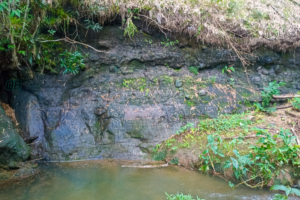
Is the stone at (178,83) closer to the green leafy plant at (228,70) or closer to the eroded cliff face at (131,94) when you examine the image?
the eroded cliff face at (131,94)

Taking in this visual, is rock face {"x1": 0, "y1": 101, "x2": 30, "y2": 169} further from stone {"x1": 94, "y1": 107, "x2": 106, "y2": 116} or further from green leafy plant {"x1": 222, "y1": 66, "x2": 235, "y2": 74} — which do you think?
green leafy plant {"x1": 222, "y1": 66, "x2": 235, "y2": 74}

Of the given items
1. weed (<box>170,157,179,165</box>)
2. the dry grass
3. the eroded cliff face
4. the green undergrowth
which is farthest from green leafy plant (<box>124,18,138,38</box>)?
weed (<box>170,157,179,165</box>)

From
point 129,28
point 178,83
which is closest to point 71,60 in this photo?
point 129,28

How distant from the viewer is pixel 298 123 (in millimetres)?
4184

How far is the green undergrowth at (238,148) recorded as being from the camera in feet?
9.75

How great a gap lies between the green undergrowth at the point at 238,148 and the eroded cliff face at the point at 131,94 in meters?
0.38

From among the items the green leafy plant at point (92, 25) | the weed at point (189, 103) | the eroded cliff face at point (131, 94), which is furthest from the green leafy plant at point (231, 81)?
the green leafy plant at point (92, 25)

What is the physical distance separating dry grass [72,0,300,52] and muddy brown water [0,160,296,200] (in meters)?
3.49

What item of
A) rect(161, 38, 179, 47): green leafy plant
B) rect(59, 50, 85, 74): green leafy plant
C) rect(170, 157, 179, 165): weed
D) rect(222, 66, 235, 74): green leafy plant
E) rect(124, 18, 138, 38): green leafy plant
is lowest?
rect(170, 157, 179, 165): weed

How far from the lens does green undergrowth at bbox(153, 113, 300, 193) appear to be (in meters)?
2.97

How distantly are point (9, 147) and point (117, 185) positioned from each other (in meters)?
2.04

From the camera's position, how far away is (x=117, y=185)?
10.3 feet

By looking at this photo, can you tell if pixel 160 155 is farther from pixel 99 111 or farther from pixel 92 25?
pixel 92 25

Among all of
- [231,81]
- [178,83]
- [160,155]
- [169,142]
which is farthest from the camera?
[231,81]
